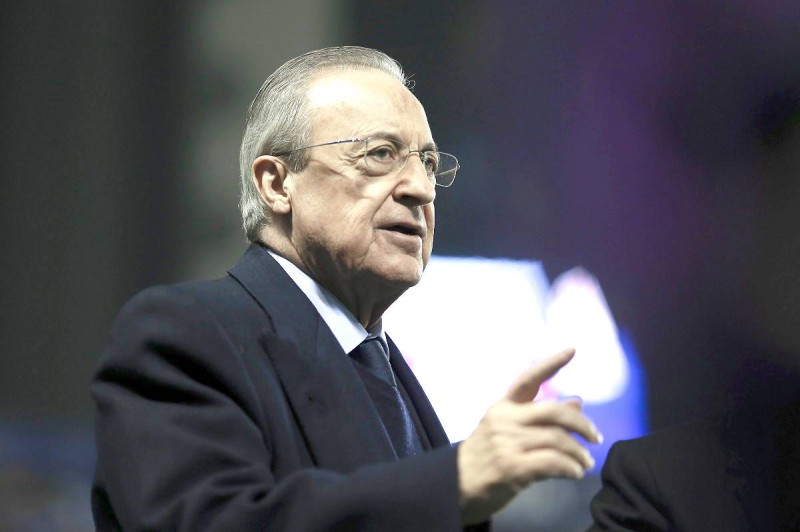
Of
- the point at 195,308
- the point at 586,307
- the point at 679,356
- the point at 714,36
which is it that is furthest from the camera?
the point at 586,307

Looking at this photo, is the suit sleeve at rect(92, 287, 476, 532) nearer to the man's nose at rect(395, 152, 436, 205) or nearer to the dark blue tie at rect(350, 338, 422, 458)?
the dark blue tie at rect(350, 338, 422, 458)

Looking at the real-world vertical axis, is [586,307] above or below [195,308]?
below

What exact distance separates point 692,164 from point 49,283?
3.72 m

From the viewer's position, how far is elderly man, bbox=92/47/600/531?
1553 millimetres

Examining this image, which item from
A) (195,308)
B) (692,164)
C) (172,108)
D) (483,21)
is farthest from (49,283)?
(195,308)

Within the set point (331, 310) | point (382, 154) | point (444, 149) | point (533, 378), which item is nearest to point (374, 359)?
point (331, 310)

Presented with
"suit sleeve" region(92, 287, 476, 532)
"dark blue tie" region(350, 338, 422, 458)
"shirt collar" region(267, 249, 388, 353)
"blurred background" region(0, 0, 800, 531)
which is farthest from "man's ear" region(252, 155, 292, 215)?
"blurred background" region(0, 0, 800, 531)

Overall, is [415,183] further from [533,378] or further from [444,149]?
[444,149]

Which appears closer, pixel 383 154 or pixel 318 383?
pixel 318 383

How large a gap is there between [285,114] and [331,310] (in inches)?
16.7

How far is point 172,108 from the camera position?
22.4 feet

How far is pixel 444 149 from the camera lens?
7.28 metres

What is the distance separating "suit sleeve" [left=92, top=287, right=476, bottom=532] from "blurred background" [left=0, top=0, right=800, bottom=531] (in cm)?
417

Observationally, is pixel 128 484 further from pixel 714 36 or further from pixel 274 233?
pixel 714 36
